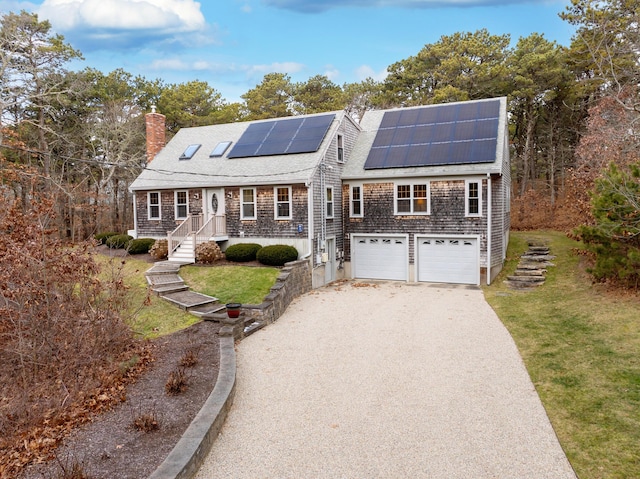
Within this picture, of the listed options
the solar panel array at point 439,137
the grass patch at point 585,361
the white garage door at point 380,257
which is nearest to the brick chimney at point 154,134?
the solar panel array at point 439,137

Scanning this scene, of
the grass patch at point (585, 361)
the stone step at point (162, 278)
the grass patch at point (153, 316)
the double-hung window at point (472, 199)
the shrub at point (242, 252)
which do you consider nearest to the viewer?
the grass patch at point (585, 361)

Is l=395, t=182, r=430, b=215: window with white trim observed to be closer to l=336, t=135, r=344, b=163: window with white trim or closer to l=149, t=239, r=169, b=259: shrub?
l=336, t=135, r=344, b=163: window with white trim

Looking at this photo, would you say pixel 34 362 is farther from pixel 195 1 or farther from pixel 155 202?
pixel 195 1

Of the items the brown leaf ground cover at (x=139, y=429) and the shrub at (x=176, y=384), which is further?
the shrub at (x=176, y=384)

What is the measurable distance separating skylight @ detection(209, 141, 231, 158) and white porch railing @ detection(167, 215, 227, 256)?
3.51m

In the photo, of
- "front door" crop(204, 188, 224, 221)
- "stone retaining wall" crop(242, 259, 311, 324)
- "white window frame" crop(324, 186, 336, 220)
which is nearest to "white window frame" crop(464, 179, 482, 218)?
"white window frame" crop(324, 186, 336, 220)

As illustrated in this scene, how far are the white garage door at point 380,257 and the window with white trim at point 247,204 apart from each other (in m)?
4.80

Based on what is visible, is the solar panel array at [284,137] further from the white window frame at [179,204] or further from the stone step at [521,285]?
the stone step at [521,285]

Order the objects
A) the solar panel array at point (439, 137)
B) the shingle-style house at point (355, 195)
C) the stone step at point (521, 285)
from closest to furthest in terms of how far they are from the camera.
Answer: the stone step at point (521, 285)
the shingle-style house at point (355, 195)
the solar panel array at point (439, 137)

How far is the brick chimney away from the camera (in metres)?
22.3

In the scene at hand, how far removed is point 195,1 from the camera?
1802cm

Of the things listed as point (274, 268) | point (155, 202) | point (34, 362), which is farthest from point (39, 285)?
point (155, 202)

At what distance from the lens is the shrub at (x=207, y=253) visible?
16.5 metres

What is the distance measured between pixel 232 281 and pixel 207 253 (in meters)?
2.57
